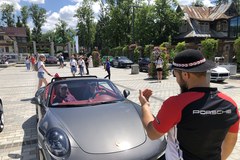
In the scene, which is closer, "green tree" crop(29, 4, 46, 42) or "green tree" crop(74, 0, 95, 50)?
"green tree" crop(74, 0, 95, 50)

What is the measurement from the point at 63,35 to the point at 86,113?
87038mm

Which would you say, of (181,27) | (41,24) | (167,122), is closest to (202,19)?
(181,27)

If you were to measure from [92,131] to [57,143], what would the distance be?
0.48 meters

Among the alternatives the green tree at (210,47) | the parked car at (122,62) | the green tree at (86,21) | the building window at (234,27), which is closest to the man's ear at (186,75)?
the green tree at (210,47)

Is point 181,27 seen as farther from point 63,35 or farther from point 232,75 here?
point 63,35

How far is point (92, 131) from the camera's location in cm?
318

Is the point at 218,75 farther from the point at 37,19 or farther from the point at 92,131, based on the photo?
the point at 37,19

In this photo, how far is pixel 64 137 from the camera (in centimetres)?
301

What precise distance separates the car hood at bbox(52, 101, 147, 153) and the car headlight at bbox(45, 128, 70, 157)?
135 millimetres

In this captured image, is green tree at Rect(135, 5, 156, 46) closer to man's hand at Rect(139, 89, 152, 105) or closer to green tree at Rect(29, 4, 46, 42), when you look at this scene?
man's hand at Rect(139, 89, 152, 105)

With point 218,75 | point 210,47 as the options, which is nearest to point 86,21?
point 210,47

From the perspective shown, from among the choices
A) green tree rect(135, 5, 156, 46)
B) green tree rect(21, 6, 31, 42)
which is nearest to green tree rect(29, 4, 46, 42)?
green tree rect(21, 6, 31, 42)

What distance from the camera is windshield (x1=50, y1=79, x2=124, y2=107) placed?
4.27 m

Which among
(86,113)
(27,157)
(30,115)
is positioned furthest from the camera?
(30,115)
